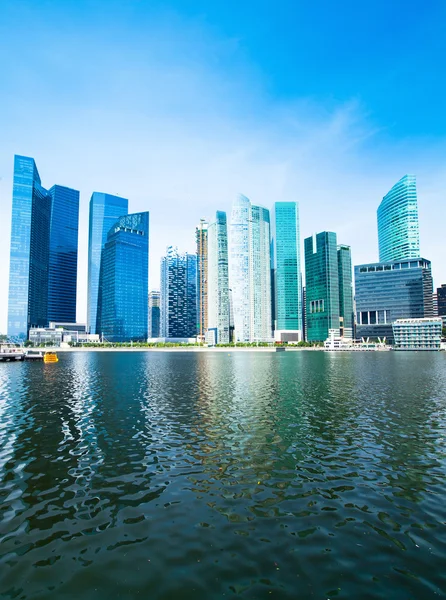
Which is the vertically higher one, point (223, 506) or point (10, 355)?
point (10, 355)

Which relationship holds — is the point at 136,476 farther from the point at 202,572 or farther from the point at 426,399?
the point at 426,399

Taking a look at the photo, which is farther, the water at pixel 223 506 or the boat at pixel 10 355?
the boat at pixel 10 355

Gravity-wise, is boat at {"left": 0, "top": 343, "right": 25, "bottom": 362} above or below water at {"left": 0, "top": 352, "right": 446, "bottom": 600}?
above

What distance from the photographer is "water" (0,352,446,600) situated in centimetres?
1373

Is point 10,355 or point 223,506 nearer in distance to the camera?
point 223,506

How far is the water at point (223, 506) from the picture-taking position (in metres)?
13.7

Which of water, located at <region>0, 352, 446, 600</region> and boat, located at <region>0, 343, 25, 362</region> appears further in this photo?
boat, located at <region>0, 343, 25, 362</region>

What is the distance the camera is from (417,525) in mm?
17891

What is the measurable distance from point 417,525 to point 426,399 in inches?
1704

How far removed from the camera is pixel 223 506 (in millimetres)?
19984

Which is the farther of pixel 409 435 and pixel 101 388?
pixel 101 388

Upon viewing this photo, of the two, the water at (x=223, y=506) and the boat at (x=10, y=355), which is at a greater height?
the boat at (x=10, y=355)

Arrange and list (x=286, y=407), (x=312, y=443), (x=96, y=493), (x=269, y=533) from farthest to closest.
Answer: (x=286, y=407)
(x=312, y=443)
(x=96, y=493)
(x=269, y=533)

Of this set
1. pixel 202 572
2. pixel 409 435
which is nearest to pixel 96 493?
pixel 202 572
